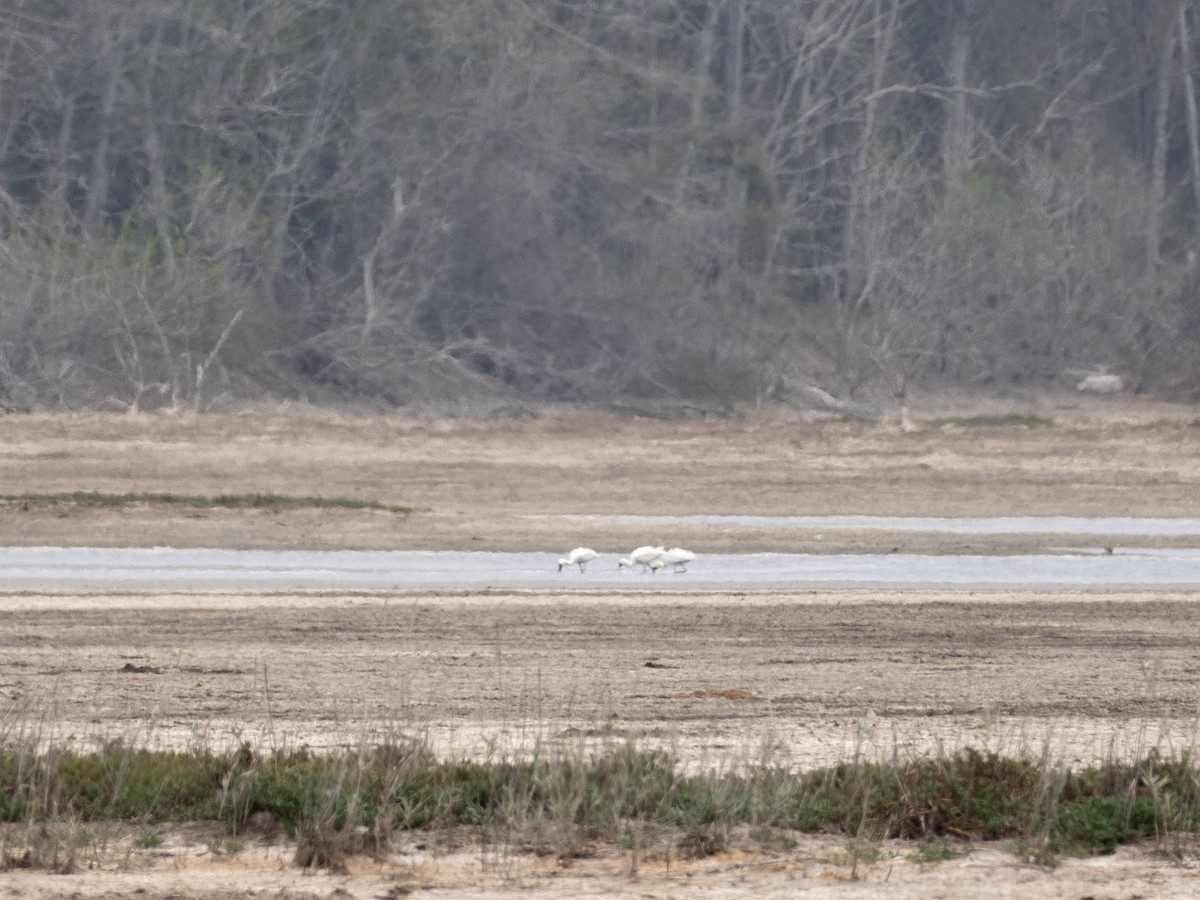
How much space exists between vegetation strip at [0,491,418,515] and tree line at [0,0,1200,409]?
1226cm

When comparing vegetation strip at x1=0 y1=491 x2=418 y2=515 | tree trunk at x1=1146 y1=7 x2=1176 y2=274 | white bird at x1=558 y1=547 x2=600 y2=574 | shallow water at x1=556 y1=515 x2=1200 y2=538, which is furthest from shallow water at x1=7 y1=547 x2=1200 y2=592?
tree trunk at x1=1146 y1=7 x2=1176 y2=274

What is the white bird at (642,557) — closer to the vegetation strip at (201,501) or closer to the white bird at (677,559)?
the white bird at (677,559)

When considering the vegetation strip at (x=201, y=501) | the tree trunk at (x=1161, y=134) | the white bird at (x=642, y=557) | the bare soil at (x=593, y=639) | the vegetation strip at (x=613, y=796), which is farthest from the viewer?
the tree trunk at (x=1161, y=134)

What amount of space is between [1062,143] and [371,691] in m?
45.4

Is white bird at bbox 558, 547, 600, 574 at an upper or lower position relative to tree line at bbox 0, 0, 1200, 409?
lower

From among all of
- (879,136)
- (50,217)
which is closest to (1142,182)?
(879,136)

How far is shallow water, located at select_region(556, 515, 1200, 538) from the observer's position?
23.6 meters

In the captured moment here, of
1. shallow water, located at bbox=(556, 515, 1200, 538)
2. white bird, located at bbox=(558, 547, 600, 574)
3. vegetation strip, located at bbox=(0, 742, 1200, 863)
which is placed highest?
vegetation strip, located at bbox=(0, 742, 1200, 863)

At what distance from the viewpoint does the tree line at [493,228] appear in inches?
1558

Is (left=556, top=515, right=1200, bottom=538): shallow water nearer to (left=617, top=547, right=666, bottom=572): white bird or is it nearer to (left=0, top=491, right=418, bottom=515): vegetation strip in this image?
(left=0, top=491, right=418, bottom=515): vegetation strip

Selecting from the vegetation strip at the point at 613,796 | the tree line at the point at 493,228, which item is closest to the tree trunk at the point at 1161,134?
the tree line at the point at 493,228

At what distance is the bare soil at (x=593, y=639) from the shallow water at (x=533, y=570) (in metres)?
0.79

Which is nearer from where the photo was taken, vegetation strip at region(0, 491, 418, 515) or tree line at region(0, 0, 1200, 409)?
vegetation strip at region(0, 491, 418, 515)

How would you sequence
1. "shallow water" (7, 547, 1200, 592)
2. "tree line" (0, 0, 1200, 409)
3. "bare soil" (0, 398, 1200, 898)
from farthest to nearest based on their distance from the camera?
1. "tree line" (0, 0, 1200, 409)
2. "shallow water" (7, 547, 1200, 592)
3. "bare soil" (0, 398, 1200, 898)
